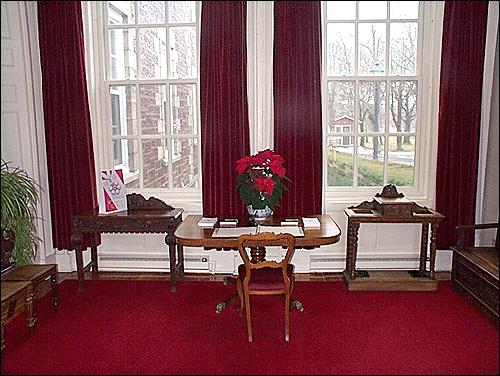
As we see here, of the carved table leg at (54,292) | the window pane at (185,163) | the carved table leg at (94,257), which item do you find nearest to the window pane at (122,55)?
the window pane at (185,163)

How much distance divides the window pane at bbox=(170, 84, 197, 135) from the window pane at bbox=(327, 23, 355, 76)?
1330 millimetres

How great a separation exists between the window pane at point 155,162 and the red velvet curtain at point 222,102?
1.78 feet

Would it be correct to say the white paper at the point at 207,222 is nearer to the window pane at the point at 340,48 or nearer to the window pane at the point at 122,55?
the window pane at the point at 122,55

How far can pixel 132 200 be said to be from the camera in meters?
4.34

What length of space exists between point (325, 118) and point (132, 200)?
1946mm

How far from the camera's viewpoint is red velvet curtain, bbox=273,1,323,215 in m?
4.07

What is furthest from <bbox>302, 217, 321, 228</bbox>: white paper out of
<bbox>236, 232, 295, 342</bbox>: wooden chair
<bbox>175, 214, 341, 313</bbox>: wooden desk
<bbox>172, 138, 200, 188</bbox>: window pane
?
<bbox>172, 138, 200, 188</bbox>: window pane

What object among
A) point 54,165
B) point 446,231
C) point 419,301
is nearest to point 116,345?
point 54,165

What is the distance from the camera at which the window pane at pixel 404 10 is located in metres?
4.31

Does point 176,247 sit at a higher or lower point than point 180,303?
higher

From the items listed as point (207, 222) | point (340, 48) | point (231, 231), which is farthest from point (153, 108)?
point (340, 48)

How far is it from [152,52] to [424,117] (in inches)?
104

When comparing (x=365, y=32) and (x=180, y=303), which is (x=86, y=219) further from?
(x=365, y=32)

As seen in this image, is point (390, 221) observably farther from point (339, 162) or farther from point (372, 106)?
point (372, 106)
